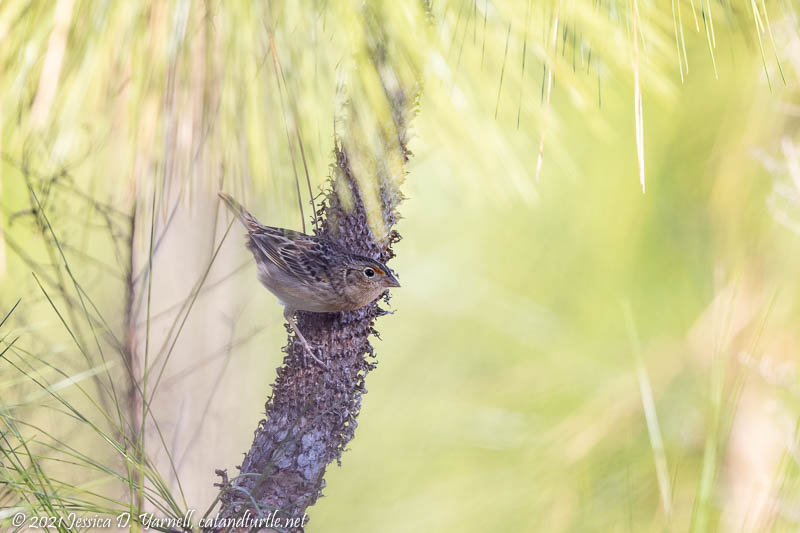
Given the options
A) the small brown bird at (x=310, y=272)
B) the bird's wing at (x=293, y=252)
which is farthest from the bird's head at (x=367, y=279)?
the bird's wing at (x=293, y=252)

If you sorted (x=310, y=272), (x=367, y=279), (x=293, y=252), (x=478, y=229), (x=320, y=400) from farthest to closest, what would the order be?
(x=478, y=229), (x=293, y=252), (x=310, y=272), (x=367, y=279), (x=320, y=400)

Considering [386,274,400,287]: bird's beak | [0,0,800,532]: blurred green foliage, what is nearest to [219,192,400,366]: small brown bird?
[386,274,400,287]: bird's beak

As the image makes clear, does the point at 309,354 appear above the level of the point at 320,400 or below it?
above

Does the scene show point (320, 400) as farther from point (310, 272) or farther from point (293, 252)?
point (293, 252)

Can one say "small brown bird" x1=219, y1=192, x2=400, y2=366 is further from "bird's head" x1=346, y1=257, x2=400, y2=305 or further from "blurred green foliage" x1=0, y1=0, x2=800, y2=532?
"blurred green foliage" x1=0, y1=0, x2=800, y2=532

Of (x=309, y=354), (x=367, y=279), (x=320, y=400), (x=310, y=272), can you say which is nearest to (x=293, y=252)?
(x=310, y=272)

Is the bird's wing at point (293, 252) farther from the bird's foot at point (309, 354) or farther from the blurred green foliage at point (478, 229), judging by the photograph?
the bird's foot at point (309, 354)

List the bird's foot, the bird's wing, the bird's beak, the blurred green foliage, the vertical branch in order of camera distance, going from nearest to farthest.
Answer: the blurred green foliage → the vertical branch → the bird's foot → the bird's beak → the bird's wing

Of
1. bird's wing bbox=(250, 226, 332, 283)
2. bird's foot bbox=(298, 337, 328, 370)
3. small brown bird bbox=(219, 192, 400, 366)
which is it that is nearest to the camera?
bird's foot bbox=(298, 337, 328, 370)

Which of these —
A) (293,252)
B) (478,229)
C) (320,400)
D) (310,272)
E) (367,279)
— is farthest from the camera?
(478,229)
